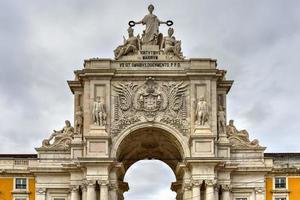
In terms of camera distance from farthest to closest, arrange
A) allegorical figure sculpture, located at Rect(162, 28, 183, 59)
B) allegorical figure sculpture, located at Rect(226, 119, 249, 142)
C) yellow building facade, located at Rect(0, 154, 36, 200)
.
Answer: allegorical figure sculpture, located at Rect(162, 28, 183, 59) → allegorical figure sculpture, located at Rect(226, 119, 249, 142) → yellow building facade, located at Rect(0, 154, 36, 200)

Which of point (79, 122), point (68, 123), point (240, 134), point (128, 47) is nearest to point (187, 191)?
point (240, 134)

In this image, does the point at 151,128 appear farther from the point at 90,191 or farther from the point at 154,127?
the point at 90,191

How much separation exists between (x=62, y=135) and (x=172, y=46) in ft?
37.8

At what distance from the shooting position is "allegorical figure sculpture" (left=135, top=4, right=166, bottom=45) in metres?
83.1

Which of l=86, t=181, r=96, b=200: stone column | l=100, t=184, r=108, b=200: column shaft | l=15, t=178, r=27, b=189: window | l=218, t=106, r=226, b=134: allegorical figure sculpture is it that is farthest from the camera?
l=15, t=178, r=27, b=189: window

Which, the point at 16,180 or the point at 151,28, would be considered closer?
the point at 16,180

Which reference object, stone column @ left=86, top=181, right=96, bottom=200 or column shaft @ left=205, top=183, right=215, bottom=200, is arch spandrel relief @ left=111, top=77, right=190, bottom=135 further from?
column shaft @ left=205, top=183, right=215, bottom=200

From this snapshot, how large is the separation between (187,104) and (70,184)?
445 inches

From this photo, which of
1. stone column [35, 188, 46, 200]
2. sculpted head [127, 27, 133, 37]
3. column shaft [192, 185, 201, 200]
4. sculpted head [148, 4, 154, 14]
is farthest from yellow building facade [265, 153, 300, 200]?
stone column [35, 188, 46, 200]

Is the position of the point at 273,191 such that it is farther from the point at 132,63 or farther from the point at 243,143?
the point at 132,63

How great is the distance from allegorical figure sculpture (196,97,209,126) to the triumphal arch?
0.08m

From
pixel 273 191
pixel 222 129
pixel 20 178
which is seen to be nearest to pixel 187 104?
pixel 222 129

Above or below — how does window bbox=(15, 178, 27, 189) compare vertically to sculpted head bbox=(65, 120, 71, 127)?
below

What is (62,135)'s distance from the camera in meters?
82.1
